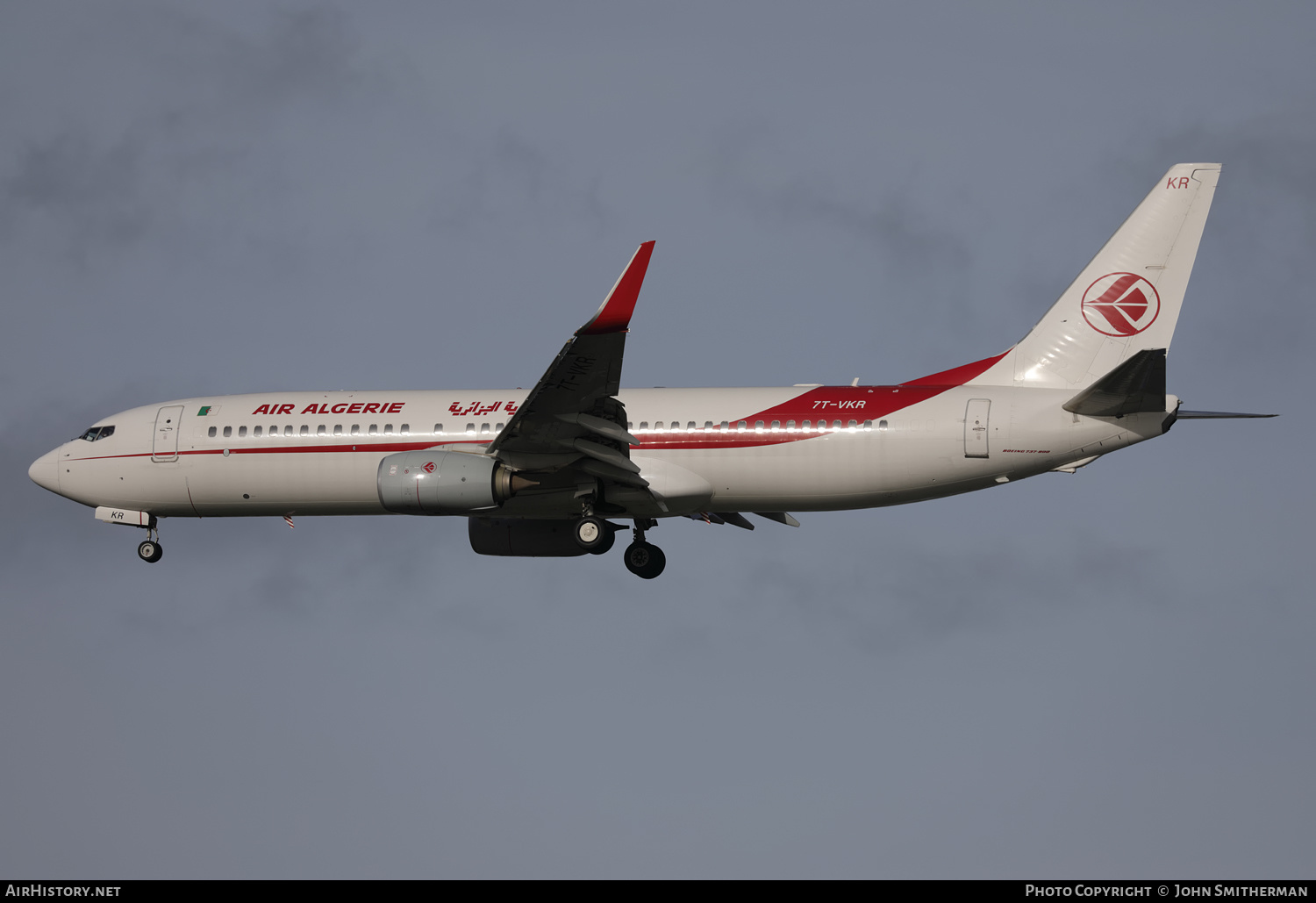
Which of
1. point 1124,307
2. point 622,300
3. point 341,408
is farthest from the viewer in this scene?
point 341,408

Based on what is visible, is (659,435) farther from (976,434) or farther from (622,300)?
(976,434)

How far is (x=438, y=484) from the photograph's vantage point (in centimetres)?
3656

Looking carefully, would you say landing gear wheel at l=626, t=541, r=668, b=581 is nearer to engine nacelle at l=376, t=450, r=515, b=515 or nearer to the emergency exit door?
engine nacelle at l=376, t=450, r=515, b=515

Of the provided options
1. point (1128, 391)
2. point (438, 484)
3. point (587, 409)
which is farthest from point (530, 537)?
point (1128, 391)

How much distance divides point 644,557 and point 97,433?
14670 millimetres

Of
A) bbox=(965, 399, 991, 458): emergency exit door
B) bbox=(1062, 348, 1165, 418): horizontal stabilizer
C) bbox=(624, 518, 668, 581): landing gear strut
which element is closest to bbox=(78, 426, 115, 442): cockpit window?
bbox=(624, 518, 668, 581): landing gear strut

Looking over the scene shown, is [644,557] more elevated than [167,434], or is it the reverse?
[167,434]

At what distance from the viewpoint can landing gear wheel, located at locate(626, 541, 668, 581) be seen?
136ft

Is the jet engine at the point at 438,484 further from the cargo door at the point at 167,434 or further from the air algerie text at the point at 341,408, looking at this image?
the cargo door at the point at 167,434

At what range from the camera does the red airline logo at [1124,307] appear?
38.2 metres

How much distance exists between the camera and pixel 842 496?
123 feet

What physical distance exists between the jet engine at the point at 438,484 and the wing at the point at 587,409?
0.74m
